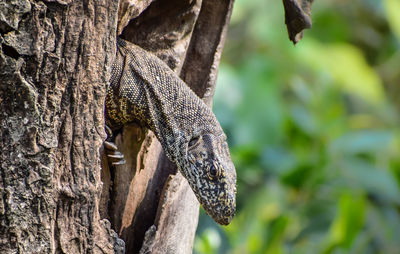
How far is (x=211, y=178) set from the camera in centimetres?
368

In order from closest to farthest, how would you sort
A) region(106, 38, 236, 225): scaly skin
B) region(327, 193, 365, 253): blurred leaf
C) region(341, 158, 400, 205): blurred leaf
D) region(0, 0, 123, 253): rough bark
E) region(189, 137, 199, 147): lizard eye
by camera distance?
region(0, 0, 123, 253): rough bark
region(106, 38, 236, 225): scaly skin
region(189, 137, 199, 147): lizard eye
region(327, 193, 365, 253): blurred leaf
region(341, 158, 400, 205): blurred leaf

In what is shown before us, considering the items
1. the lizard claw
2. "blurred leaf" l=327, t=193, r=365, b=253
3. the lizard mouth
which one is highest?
the lizard claw

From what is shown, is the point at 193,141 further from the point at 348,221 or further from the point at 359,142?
the point at 359,142

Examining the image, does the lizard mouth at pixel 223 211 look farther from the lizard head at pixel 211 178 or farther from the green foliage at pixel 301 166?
the green foliage at pixel 301 166

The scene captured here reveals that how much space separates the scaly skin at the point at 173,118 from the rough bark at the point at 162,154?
0.57 feet

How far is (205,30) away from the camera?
4219 millimetres

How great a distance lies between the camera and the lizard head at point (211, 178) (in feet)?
12.0

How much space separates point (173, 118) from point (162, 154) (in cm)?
47

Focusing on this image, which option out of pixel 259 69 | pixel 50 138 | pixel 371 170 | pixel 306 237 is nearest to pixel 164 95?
→ pixel 50 138

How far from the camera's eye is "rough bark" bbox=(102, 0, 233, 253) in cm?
362

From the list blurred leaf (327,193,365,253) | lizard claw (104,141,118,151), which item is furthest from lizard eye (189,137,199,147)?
blurred leaf (327,193,365,253)

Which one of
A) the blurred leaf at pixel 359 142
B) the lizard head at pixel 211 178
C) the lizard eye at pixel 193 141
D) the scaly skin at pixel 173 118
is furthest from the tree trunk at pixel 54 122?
the blurred leaf at pixel 359 142

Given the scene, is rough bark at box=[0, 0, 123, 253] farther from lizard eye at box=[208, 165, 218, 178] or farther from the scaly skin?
lizard eye at box=[208, 165, 218, 178]

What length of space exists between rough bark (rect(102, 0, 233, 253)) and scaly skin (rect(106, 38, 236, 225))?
17 centimetres
